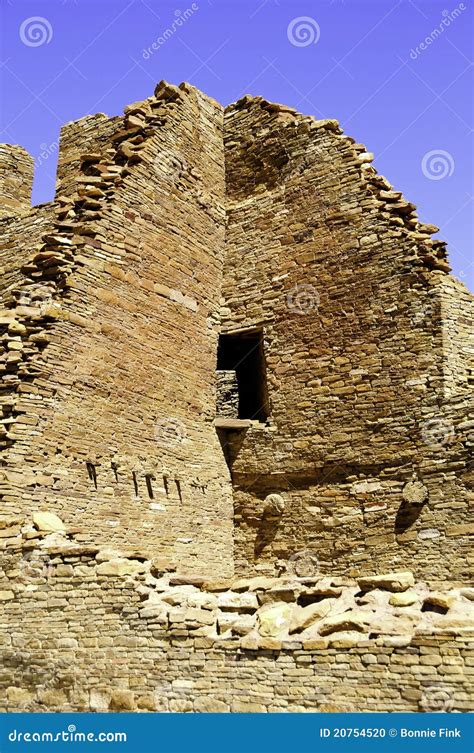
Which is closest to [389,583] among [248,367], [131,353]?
[131,353]

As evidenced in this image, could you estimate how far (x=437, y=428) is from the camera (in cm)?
1241

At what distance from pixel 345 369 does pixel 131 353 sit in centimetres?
411

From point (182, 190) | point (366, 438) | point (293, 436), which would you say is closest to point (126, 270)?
point (182, 190)

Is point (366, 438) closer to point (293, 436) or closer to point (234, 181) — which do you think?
point (293, 436)

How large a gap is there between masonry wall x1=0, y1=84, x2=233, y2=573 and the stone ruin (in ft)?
0.15

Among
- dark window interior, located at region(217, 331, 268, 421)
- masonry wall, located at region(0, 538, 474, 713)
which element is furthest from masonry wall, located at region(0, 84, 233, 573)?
masonry wall, located at region(0, 538, 474, 713)

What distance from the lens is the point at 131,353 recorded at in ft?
42.4

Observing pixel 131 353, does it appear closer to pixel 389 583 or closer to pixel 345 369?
pixel 345 369

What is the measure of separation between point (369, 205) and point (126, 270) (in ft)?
16.9

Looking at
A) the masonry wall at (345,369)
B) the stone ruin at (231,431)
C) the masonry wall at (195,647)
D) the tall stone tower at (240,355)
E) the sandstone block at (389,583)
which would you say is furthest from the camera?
the masonry wall at (345,369)

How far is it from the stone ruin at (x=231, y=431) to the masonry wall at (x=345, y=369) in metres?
0.04

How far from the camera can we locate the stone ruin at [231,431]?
8016 mm

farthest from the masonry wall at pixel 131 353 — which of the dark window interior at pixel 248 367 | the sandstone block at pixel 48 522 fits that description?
the dark window interior at pixel 248 367

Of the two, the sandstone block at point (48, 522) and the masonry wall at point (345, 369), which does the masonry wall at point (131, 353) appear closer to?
the sandstone block at point (48, 522)
